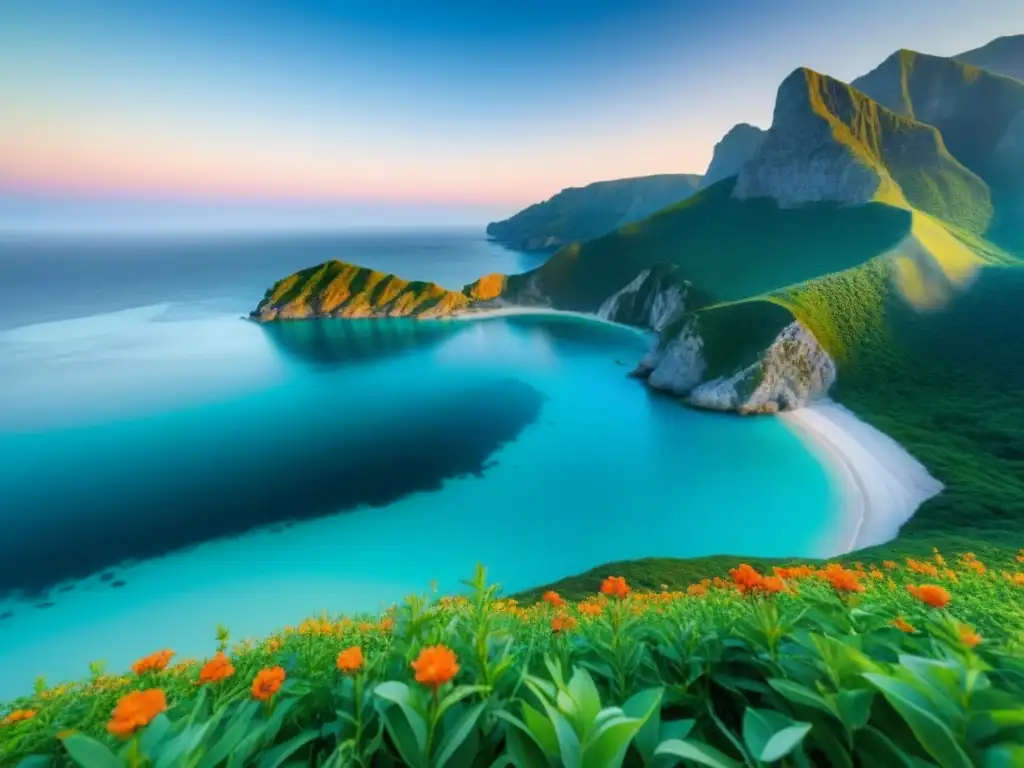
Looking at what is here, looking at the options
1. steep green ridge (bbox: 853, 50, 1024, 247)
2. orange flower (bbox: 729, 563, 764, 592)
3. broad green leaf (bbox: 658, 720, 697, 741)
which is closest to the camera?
broad green leaf (bbox: 658, 720, 697, 741)

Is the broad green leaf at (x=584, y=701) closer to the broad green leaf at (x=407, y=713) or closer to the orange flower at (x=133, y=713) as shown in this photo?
the broad green leaf at (x=407, y=713)

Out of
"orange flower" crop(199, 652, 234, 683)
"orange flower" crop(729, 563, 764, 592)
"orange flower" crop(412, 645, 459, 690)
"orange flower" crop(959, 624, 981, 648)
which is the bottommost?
"orange flower" crop(729, 563, 764, 592)

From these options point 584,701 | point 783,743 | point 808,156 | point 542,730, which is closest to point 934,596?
point 783,743

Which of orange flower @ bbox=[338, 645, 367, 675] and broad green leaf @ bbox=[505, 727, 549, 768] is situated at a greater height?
broad green leaf @ bbox=[505, 727, 549, 768]

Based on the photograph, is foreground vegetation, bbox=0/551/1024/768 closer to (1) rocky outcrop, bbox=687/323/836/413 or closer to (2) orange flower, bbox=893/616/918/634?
(2) orange flower, bbox=893/616/918/634

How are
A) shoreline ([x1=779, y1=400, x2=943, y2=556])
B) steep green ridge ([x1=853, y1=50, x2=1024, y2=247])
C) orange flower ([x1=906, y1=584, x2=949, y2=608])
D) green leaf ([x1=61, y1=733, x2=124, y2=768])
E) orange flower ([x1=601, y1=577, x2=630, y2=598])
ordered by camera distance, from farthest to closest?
steep green ridge ([x1=853, y1=50, x2=1024, y2=247]), shoreline ([x1=779, y1=400, x2=943, y2=556]), orange flower ([x1=601, y1=577, x2=630, y2=598]), orange flower ([x1=906, y1=584, x2=949, y2=608]), green leaf ([x1=61, y1=733, x2=124, y2=768])

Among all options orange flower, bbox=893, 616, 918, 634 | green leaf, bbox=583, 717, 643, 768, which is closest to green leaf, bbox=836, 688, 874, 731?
green leaf, bbox=583, 717, 643, 768
